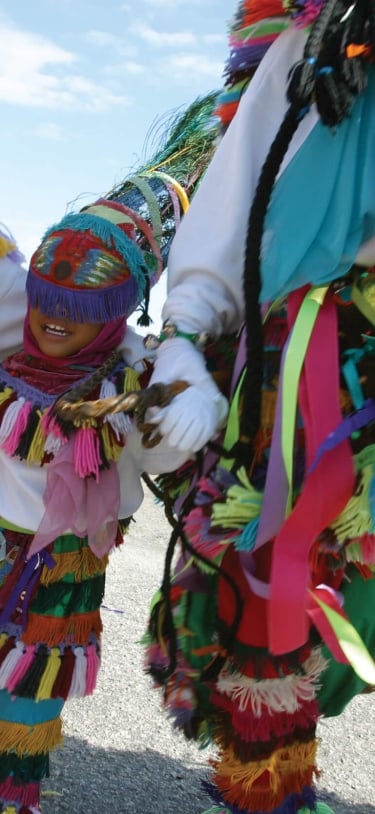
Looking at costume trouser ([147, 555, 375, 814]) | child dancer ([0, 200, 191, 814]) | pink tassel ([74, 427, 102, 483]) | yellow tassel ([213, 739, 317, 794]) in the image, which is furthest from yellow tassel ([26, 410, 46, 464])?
yellow tassel ([213, 739, 317, 794])

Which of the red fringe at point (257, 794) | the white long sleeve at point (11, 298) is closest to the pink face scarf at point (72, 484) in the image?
the white long sleeve at point (11, 298)

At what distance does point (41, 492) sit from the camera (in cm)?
167

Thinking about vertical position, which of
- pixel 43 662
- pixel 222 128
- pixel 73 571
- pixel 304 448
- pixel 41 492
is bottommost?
pixel 43 662

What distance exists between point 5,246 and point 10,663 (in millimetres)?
836

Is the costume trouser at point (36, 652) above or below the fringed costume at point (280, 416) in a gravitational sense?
below

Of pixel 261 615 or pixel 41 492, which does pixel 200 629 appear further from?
pixel 41 492

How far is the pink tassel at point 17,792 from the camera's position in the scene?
68.0 inches

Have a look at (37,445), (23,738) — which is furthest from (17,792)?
(37,445)

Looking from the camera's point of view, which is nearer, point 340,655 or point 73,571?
point 340,655

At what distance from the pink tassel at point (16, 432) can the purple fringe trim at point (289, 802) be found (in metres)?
0.70

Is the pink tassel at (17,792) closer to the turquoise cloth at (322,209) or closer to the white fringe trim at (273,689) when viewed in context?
the white fringe trim at (273,689)

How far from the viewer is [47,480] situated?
161 cm

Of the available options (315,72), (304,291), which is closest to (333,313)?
(304,291)

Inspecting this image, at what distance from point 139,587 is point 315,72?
2365 mm
